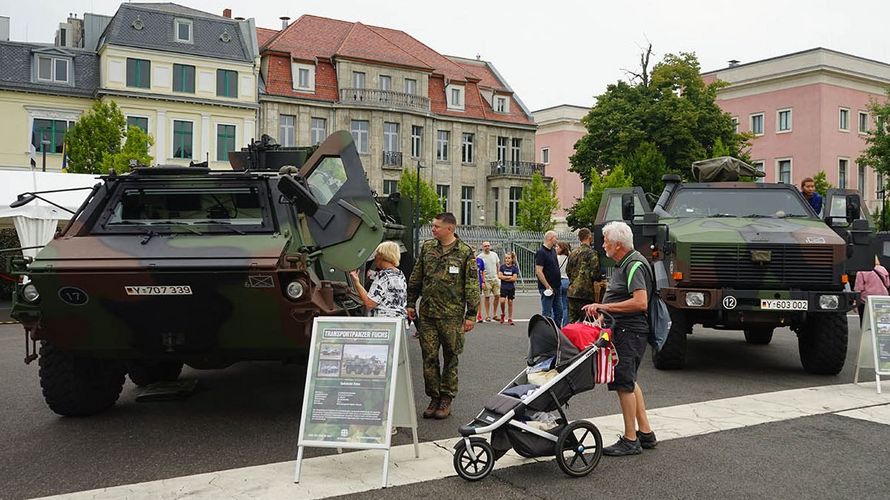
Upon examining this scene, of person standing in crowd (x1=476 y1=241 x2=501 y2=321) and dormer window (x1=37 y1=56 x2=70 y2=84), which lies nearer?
person standing in crowd (x1=476 y1=241 x2=501 y2=321)

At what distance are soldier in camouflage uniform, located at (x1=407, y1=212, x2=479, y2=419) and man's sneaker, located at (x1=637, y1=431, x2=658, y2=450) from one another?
67.1 inches

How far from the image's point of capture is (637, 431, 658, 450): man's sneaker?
609 centimetres

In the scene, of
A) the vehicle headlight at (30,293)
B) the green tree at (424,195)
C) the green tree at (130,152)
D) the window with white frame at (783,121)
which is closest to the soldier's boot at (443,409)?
the vehicle headlight at (30,293)

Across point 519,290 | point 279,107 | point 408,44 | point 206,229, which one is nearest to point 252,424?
point 206,229

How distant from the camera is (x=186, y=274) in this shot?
6.20 meters

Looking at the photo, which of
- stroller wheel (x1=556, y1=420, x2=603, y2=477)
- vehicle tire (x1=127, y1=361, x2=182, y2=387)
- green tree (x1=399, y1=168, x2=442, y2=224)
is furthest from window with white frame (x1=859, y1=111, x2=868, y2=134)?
stroller wheel (x1=556, y1=420, x2=603, y2=477)

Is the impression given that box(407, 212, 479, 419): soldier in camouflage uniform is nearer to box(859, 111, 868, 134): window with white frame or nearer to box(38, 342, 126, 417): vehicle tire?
box(38, 342, 126, 417): vehicle tire

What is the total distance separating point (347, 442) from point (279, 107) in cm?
3785

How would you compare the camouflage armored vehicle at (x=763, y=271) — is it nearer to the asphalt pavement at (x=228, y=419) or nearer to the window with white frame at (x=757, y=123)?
the asphalt pavement at (x=228, y=419)

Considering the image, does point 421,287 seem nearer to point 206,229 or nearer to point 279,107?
point 206,229

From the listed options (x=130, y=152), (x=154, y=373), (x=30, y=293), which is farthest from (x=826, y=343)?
(x=130, y=152)

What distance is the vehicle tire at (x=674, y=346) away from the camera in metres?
9.66

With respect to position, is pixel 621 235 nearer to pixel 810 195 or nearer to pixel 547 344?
pixel 547 344

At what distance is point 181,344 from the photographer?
6.54m
